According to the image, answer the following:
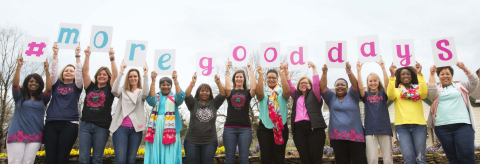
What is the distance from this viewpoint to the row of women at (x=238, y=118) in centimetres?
461

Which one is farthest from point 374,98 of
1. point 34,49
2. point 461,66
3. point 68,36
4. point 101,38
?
point 34,49

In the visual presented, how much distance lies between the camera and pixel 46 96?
4988 mm

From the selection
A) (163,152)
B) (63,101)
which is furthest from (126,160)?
(63,101)

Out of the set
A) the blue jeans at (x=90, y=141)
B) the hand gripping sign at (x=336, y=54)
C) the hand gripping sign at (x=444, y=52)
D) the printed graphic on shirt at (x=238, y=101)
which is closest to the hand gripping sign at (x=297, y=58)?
the hand gripping sign at (x=336, y=54)

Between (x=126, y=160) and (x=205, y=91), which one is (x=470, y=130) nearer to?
(x=205, y=91)

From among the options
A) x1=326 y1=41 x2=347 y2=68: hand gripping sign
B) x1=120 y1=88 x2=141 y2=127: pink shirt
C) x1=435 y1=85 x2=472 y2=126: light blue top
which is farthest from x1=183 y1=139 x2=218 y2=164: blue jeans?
x1=435 y1=85 x2=472 y2=126: light blue top

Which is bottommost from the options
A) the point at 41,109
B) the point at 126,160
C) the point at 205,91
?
the point at 126,160

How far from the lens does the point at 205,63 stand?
227 inches

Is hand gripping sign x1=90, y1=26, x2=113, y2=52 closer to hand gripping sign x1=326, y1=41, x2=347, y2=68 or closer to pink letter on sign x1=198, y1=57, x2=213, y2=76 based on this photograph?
pink letter on sign x1=198, y1=57, x2=213, y2=76

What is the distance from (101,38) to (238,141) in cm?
307

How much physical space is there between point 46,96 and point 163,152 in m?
2.16

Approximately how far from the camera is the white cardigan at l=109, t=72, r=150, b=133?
4.78 meters

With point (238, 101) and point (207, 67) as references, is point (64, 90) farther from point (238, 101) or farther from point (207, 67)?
point (238, 101)

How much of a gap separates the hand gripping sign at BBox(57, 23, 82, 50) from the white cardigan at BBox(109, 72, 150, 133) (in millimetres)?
1284
